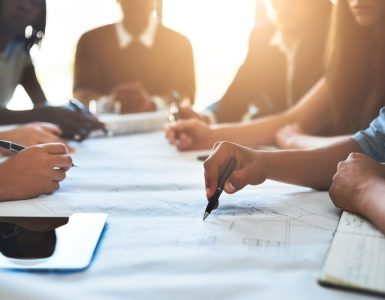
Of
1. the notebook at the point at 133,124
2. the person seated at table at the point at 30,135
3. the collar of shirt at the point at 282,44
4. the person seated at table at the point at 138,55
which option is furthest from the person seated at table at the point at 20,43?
the collar of shirt at the point at 282,44

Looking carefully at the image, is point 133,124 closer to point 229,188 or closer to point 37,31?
point 37,31

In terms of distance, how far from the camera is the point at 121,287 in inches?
14.0

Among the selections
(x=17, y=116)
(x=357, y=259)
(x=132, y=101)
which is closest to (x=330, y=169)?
(x=357, y=259)

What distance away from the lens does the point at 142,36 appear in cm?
239

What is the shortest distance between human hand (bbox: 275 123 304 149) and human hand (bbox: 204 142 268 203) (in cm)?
39

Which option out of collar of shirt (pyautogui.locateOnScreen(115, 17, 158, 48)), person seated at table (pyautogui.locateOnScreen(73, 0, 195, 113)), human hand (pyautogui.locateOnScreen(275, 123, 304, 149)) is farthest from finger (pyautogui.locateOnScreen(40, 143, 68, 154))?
collar of shirt (pyautogui.locateOnScreen(115, 17, 158, 48))

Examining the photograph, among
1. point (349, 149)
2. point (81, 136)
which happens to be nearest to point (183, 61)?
point (81, 136)

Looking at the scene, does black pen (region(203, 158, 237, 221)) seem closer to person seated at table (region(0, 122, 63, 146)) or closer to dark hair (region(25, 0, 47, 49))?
person seated at table (region(0, 122, 63, 146))

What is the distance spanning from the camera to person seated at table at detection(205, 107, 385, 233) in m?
0.53

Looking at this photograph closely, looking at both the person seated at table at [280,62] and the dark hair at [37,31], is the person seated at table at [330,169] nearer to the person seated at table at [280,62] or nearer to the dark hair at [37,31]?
the person seated at table at [280,62]

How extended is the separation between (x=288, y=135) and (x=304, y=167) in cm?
42

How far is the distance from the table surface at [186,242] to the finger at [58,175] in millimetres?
18

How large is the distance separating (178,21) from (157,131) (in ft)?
4.36

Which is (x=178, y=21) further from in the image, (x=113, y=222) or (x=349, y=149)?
(x=113, y=222)
